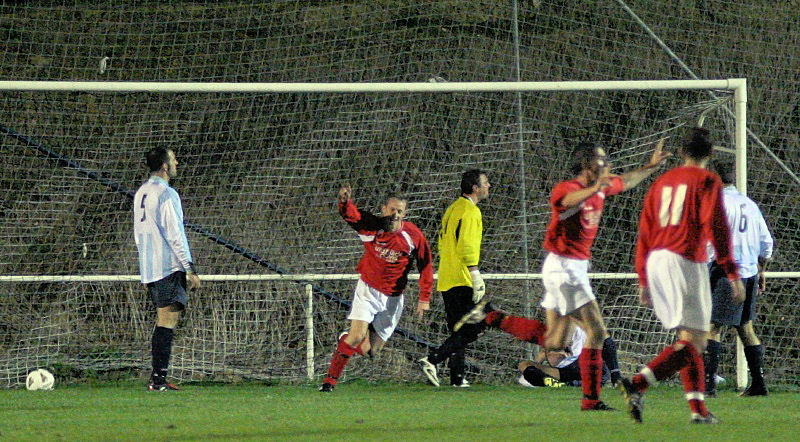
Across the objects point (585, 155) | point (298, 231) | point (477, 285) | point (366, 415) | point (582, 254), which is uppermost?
point (585, 155)

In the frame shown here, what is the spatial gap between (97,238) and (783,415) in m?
7.68

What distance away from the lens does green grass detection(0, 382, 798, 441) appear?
20.0ft

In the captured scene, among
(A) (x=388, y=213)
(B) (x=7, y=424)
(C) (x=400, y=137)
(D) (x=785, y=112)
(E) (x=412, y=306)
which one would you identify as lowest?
(B) (x=7, y=424)

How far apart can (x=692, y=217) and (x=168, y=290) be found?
14.4 feet

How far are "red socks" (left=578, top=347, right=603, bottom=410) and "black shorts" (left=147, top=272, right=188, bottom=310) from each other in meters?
3.46

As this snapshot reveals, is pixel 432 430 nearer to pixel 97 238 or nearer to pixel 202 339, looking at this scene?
pixel 202 339

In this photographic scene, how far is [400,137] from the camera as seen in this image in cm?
1461

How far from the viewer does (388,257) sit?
981 centimetres

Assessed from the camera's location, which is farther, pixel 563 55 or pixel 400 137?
pixel 563 55

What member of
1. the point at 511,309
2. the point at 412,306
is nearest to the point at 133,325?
the point at 412,306

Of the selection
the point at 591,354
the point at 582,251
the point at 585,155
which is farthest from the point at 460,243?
the point at 591,354

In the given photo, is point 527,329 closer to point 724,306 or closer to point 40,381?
point 724,306

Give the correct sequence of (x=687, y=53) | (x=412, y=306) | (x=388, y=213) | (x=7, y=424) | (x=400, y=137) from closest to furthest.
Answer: (x=7, y=424) → (x=388, y=213) → (x=412, y=306) → (x=400, y=137) → (x=687, y=53)

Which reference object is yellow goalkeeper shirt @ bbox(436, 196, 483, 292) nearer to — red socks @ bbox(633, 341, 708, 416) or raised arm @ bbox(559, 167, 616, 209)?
raised arm @ bbox(559, 167, 616, 209)
